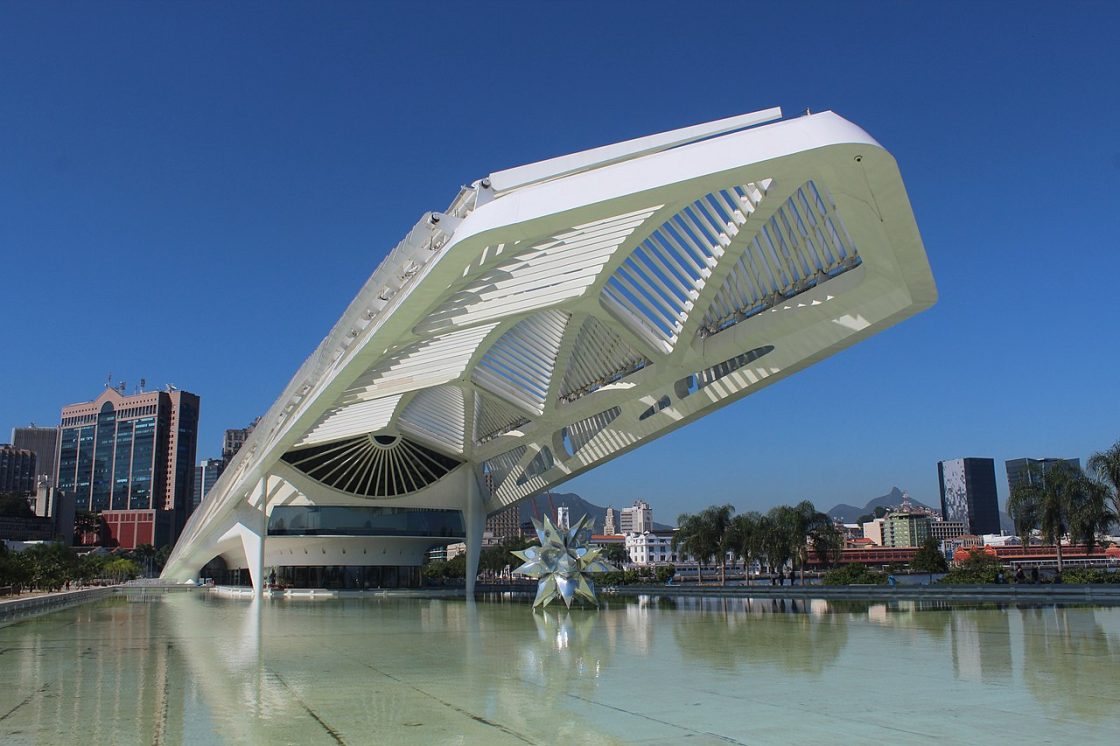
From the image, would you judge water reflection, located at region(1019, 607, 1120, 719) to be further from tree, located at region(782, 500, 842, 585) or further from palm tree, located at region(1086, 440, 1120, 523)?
tree, located at region(782, 500, 842, 585)

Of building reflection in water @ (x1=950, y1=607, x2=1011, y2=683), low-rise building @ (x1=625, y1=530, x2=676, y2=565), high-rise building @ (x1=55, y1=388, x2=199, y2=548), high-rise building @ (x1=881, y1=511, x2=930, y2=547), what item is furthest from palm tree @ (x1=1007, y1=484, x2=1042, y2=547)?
high-rise building @ (x1=881, y1=511, x2=930, y2=547)

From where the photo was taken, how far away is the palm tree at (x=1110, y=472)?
2941cm

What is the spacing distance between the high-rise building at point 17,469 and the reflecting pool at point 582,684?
158 metres

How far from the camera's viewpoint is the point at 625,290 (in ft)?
74.1

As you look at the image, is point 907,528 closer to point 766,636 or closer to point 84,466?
point 84,466

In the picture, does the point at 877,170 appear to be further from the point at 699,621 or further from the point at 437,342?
the point at 437,342

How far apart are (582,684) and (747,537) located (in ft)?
121

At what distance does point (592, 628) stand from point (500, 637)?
220 centimetres

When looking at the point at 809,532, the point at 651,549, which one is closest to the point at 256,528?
the point at 809,532

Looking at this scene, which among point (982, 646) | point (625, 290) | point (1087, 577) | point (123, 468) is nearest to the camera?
point (982, 646)

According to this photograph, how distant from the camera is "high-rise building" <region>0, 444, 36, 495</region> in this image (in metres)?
151

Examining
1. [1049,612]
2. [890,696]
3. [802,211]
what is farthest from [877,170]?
[1049,612]

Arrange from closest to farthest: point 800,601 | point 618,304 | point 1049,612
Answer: point 1049,612, point 618,304, point 800,601

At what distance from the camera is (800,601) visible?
25609mm
